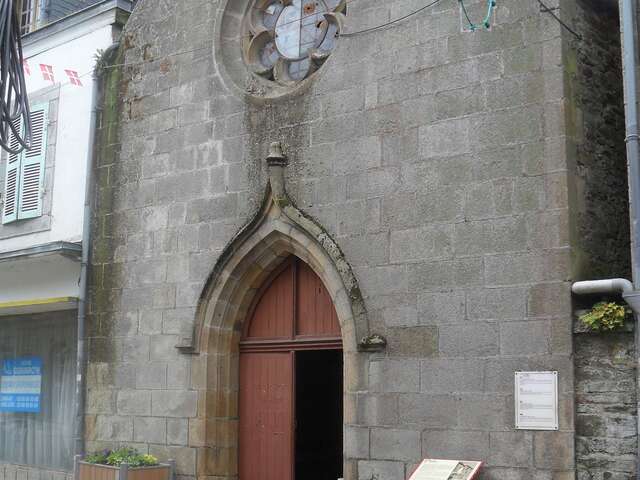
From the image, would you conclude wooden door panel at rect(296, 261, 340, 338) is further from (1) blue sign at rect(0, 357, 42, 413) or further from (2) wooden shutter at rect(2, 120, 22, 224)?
(2) wooden shutter at rect(2, 120, 22, 224)

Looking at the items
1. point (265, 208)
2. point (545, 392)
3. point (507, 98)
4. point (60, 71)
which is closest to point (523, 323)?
point (545, 392)

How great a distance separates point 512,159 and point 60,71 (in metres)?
6.73

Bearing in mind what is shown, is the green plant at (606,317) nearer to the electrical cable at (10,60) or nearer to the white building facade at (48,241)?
the white building facade at (48,241)

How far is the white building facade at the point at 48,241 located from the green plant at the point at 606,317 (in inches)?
244

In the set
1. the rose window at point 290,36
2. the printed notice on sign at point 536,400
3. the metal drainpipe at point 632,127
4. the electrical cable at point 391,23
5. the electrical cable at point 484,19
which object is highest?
the rose window at point 290,36

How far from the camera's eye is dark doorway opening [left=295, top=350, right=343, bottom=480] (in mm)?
10186

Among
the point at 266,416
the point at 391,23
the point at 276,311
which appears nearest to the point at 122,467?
the point at 266,416

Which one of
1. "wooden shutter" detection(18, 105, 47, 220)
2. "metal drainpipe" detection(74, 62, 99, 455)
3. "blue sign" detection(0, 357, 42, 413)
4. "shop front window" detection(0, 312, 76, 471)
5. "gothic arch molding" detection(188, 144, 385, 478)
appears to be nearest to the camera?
"gothic arch molding" detection(188, 144, 385, 478)

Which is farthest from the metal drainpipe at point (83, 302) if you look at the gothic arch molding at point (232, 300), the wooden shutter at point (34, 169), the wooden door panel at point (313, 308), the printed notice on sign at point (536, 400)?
the printed notice on sign at point (536, 400)

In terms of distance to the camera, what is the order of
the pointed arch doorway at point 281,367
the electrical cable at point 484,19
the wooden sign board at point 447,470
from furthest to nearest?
the pointed arch doorway at point 281,367 → the electrical cable at point 484,19 → the wooden sign board at point 447,470

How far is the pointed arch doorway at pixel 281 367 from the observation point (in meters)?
9.51

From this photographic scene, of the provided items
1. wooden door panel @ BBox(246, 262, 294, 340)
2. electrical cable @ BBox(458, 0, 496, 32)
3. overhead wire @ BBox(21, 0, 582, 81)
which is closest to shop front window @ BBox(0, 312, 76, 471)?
wooden door panel @ BBox(246, 262, 294, 340)

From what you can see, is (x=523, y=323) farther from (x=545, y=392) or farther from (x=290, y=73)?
(x=290, y=73)

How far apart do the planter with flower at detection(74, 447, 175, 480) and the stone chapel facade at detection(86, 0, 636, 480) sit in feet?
0.64
